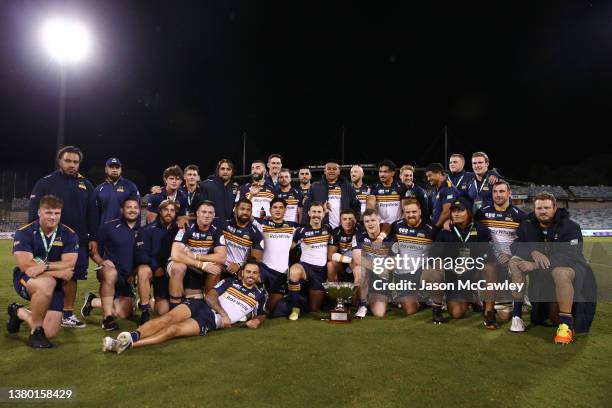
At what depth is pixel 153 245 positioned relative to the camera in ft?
18.5

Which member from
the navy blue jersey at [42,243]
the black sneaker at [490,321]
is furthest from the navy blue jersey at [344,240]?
the navy blue jersey at [42,243]

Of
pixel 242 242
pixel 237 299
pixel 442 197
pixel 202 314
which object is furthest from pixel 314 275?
pixel 442 197

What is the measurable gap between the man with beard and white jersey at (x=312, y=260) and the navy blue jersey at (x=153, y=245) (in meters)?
1.67

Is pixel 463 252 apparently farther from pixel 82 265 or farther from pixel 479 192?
pixel 82 265

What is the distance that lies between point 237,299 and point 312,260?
1381mm

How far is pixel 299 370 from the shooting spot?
11.3 ft

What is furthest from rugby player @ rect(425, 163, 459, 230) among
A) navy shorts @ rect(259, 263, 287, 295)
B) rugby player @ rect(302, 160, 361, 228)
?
navy shorts @ rect(259, 263, 287, 295)

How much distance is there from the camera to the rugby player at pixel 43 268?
426 centimetres

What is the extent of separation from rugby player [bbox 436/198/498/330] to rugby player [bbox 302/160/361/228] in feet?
6.28

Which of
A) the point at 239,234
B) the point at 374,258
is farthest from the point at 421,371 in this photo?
the point at 239,234

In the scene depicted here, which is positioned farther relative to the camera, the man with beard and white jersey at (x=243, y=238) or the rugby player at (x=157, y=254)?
the man with beard and white jersey at (x=243, y=238)

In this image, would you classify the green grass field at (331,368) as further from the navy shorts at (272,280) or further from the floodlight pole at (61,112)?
the floodlight pole at (61,112)

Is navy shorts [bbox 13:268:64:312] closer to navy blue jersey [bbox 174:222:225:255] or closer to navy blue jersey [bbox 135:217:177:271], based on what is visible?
navy blue jersey [bbox 135:217:177:271]

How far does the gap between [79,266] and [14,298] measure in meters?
2.20
